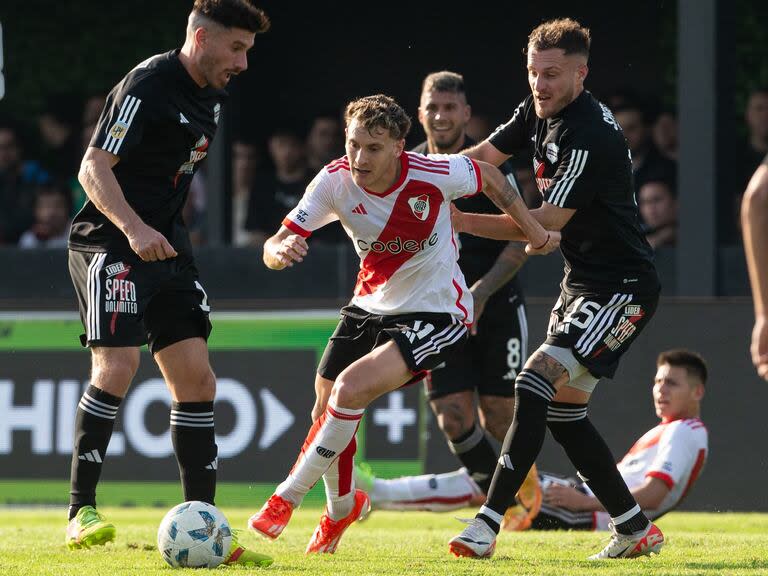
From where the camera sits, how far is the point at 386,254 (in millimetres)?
6387

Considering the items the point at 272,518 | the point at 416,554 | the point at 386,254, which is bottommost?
the point at 416,554

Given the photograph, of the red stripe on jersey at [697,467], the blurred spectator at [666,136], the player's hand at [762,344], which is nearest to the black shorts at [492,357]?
the red stripe on jersey at [697,467]

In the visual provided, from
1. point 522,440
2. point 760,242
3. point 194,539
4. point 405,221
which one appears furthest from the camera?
point 405,221

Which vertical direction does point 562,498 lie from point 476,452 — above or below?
below

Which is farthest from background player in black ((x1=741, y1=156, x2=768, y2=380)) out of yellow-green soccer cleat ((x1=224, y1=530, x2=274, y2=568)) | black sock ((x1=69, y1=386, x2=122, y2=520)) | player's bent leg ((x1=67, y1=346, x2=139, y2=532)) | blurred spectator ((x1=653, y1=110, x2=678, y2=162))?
blurred spectator ((x1=653, y1=110, x2=678, y2=162))

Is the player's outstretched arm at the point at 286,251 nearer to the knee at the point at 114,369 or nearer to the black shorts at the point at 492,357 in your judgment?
the knee at the point at 114,369

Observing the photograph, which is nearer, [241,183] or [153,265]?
[153,265]

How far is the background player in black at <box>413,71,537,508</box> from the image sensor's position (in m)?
8.09

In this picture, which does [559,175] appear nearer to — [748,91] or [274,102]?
[748,91]

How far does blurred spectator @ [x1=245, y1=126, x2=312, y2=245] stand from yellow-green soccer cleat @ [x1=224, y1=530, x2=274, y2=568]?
7012 millimetres

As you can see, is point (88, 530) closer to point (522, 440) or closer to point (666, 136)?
point (522, 440)

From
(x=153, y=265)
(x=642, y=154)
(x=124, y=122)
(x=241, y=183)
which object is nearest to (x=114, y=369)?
(x=153, y=265)

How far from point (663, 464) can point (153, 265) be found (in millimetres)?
3453

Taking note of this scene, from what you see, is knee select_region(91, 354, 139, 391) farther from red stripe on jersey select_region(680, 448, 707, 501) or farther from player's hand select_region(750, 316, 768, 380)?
red stripe on jersey select_region(680, 448, 707, 501)
